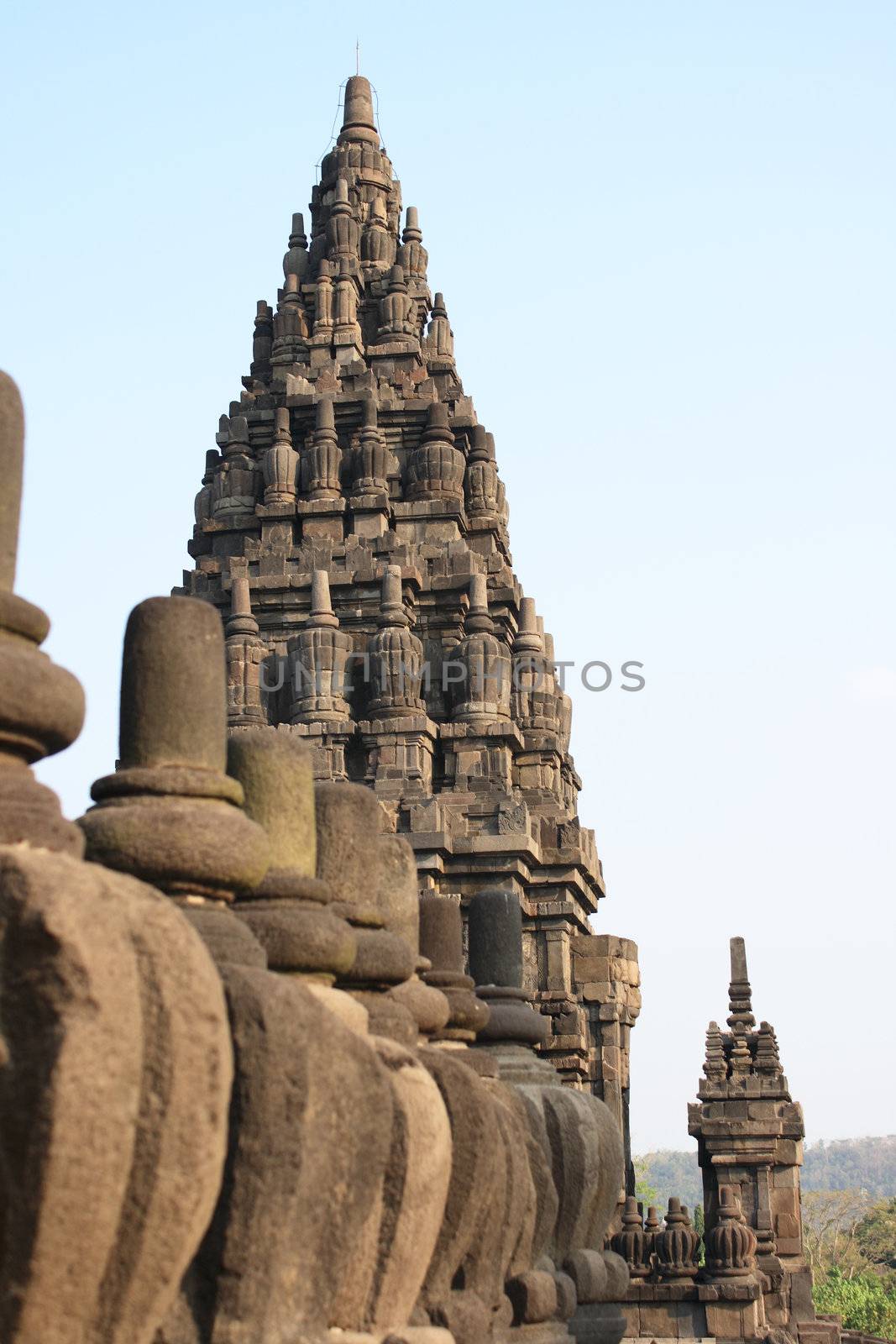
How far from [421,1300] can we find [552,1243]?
8.52 ft

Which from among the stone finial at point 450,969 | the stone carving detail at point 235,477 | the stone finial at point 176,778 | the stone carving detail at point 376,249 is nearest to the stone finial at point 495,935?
the stone finial at point 450,969

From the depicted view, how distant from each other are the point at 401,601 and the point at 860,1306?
3112 centimetres

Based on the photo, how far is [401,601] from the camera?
26.1 metres

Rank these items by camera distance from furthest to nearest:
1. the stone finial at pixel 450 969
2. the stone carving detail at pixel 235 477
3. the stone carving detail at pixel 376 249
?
1. the stone carving detail at pixel 376 249
2. the stone carving detail at pixel 235 477
3. the stone finial at pixel 450 969

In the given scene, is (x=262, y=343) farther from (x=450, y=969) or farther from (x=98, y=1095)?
(x=98, y=1095)

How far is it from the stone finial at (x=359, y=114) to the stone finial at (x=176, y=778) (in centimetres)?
2753

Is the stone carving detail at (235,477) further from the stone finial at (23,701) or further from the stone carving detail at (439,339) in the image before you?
the stone finial at (23,701)

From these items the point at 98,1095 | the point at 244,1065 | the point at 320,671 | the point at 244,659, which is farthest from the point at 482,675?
the point at 98,1095

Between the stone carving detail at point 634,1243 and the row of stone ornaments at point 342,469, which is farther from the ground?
the row of stone ornaments at point 342,469

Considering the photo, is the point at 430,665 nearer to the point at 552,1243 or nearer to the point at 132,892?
the point at 552,1243

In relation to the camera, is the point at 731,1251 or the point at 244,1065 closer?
the point at 244,1065

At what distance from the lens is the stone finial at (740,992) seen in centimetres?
3036

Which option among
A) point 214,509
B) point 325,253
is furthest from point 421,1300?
point 325,253

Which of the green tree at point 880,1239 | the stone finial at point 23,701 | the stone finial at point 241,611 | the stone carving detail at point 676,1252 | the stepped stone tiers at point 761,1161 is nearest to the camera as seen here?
the stone finial at point 23,701
